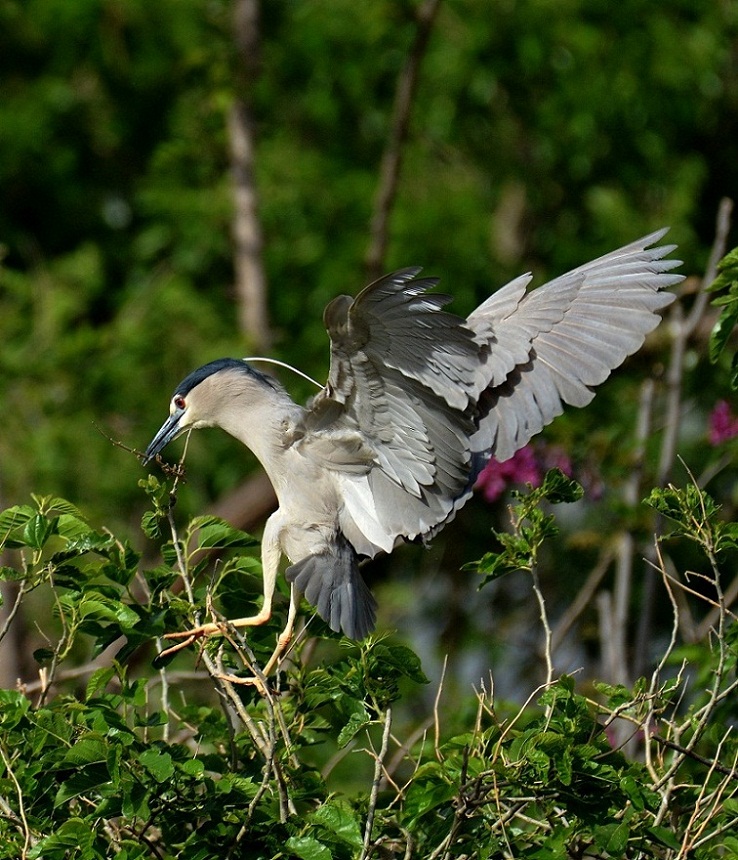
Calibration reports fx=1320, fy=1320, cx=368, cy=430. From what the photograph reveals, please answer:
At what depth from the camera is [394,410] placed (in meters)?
2.87

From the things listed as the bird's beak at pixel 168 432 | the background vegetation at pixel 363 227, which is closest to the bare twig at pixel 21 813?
the bird's beak at pixel 168 432

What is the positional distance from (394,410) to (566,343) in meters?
0.54

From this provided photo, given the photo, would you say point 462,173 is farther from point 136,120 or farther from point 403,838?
point 403,838

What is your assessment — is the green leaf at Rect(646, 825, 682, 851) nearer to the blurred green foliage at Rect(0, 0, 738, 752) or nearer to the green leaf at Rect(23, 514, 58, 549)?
the green leaf at Rect(23, 514, 58, 549)

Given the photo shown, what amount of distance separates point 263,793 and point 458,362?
96cm

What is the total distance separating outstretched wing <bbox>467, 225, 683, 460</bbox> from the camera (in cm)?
307

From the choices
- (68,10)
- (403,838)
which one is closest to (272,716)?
(403,838)

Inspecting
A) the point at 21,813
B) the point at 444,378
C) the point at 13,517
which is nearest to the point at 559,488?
the point at 444,378

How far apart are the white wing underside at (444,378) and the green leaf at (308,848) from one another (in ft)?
3.27

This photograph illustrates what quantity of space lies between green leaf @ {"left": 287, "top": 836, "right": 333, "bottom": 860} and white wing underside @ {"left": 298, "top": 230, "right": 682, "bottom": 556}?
998 millimetres

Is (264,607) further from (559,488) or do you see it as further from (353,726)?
(559,488)

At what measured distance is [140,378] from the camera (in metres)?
6.41

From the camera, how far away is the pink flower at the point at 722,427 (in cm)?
391

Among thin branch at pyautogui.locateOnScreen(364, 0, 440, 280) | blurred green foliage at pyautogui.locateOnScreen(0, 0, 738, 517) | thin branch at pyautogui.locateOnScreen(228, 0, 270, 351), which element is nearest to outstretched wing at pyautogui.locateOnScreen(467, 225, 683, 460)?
thin branch at pyautogui.locateOnScreen(364, 0, 440, 280)
